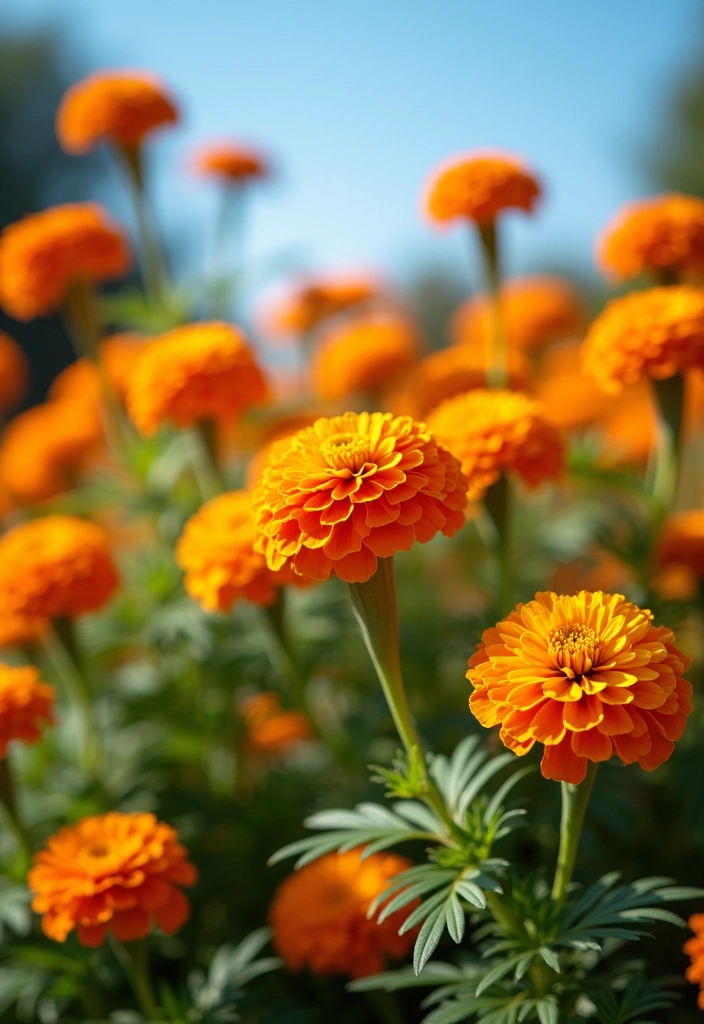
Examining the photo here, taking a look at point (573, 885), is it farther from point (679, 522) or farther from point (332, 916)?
point (679, 522)

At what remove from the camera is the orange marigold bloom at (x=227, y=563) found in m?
1.52

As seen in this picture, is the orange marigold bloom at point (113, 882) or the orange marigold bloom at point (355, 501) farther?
the orange marigold bloom at point (113, 882)

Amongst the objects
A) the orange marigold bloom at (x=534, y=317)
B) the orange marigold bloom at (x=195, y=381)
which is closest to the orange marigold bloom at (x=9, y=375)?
the orange marigold bloom at (x=195, y=381)

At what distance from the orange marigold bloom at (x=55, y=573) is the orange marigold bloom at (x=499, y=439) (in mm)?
720

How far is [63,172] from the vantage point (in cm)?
1515

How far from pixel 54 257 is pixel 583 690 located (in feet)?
5.97

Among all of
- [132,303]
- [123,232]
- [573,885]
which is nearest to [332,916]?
[573,885]

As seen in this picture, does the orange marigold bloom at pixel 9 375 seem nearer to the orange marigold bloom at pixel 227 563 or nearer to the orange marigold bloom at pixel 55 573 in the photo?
the orange marigold bloom at pixel 55 573

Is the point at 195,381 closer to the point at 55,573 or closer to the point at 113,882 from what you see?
the point at 55,573

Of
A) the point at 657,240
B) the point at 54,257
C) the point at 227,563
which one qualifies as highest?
the point at 54,257

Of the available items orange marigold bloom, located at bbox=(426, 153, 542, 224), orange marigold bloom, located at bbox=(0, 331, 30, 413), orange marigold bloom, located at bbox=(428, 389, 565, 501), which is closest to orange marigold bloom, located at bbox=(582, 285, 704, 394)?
orange marigold bloom, located at bbox=(428, 389, 565, 501)

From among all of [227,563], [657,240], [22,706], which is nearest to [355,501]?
[227,563]

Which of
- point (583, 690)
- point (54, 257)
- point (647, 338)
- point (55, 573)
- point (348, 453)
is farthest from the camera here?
point (54, 257)

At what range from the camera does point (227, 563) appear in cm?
153
